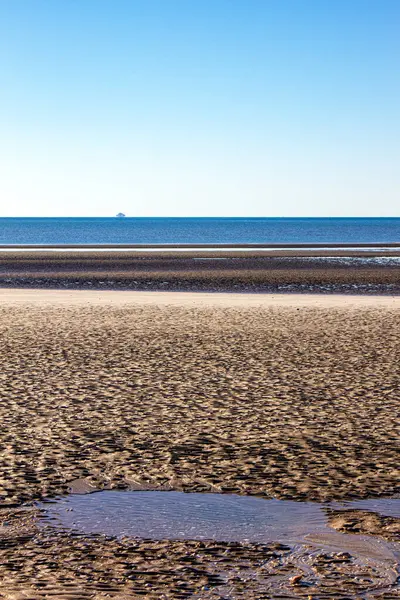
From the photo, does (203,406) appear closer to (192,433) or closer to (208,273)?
(192,433)

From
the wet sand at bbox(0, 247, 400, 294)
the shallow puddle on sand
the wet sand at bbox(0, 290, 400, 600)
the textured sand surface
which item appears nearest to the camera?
the wet sand at bbox(0, 290, 400, 600)

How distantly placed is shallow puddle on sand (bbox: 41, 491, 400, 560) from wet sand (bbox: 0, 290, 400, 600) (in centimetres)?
23

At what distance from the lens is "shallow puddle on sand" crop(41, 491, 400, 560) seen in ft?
23.1

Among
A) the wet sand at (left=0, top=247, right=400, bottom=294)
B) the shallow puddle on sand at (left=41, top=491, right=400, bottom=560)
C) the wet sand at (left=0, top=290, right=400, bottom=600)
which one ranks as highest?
the wet sand at (left=0, top=247, right=400, bottom=294)

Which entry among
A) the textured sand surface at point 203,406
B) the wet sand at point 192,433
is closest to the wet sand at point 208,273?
the wet sand at point 192,433

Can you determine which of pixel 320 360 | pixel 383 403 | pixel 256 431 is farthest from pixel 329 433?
pixel 320 360

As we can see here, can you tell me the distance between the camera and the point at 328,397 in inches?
528

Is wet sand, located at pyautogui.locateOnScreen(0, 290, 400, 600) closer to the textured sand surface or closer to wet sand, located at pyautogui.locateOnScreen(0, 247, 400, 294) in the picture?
the textured sand surface

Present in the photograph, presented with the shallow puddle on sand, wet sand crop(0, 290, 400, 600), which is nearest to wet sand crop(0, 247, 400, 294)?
wet sand crop(0, 290, 400, 600)

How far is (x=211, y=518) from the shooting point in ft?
24.9

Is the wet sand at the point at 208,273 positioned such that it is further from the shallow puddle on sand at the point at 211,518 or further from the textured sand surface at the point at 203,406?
the shallow puddle on sand at the point at 211,518

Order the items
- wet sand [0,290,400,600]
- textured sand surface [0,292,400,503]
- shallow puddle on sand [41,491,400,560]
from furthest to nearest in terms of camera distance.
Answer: textured sand surface [0,292,400,503] → shallow puddle on sand [41,491,400,560] → wet sand [0,290,400,600]

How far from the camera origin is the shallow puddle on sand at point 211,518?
7.03m

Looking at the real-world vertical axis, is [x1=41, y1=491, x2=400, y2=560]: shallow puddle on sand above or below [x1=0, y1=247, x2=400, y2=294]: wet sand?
below
